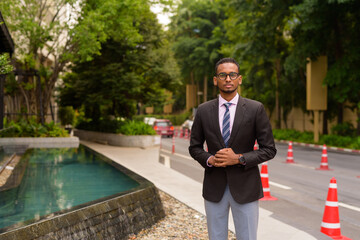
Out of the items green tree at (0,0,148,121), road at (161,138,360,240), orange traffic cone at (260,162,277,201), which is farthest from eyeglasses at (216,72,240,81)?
green tree at (0,0,148,121)

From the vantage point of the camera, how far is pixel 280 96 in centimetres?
3453

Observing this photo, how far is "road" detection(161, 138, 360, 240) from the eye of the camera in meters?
7.71

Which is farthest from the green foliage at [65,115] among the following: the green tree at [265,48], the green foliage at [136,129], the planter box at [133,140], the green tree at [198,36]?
the green foliage at [136,129]

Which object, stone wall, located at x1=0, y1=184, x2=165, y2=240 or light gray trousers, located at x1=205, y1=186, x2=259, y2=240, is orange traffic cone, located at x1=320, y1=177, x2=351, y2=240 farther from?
light gray trousers, located at x1=205, y1=186, x2=259, y2=240

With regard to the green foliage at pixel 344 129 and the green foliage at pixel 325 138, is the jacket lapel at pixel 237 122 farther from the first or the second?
the green foliage at pixel 344 129

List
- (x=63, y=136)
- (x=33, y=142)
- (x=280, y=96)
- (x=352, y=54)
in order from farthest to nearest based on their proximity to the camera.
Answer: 1. (x=280, y=96)
2. (x=352, y=54)
3. (x=63, y=136)
4. (x=33, y=142)

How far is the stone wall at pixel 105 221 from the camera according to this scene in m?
4.87

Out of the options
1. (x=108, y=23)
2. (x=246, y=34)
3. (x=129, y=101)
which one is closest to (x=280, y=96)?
(x=246, y=34)

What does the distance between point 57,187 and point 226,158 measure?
659 centimetres

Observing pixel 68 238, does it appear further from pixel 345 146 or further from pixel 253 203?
pixel 345 146

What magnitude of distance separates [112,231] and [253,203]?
286 centimetres

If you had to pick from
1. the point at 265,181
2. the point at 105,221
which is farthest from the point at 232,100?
the point at 265,181

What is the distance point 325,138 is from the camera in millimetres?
25672

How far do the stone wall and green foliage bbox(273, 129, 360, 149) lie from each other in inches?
704
